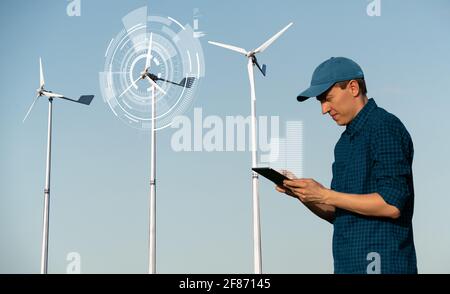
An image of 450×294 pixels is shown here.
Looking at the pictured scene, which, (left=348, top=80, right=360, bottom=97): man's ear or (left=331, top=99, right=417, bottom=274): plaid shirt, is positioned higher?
(left=348, top=80, right=360, bottom=97): man's ear

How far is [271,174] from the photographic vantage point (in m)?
6.87

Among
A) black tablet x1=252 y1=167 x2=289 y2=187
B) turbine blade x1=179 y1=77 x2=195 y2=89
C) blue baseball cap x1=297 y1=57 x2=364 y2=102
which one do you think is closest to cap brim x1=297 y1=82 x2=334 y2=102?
blue baseball cap x1=297 y1=57 x2=364 y2=102

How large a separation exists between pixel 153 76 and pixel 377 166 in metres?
51.1

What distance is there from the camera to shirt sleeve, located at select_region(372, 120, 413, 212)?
6.41m

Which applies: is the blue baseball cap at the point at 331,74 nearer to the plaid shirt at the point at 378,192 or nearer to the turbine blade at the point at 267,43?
the plaid shirt at the point at 378,192

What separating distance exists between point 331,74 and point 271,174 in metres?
1.02

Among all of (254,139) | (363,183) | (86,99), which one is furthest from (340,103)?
(86,99)

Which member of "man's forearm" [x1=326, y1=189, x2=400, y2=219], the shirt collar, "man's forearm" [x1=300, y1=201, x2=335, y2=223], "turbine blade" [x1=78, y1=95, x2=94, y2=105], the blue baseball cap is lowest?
"man's forearm" [x1=326, y1=189, x2=400, y2=219]

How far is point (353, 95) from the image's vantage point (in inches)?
272

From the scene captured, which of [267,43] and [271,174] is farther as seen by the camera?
[267,43]

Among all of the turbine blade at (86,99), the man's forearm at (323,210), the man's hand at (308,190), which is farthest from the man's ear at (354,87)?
the turbine blade at (86,99)

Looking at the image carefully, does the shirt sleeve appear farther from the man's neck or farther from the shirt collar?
the man's neck

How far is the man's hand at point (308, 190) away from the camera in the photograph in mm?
6535

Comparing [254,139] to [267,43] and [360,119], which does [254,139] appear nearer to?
[267,43]
